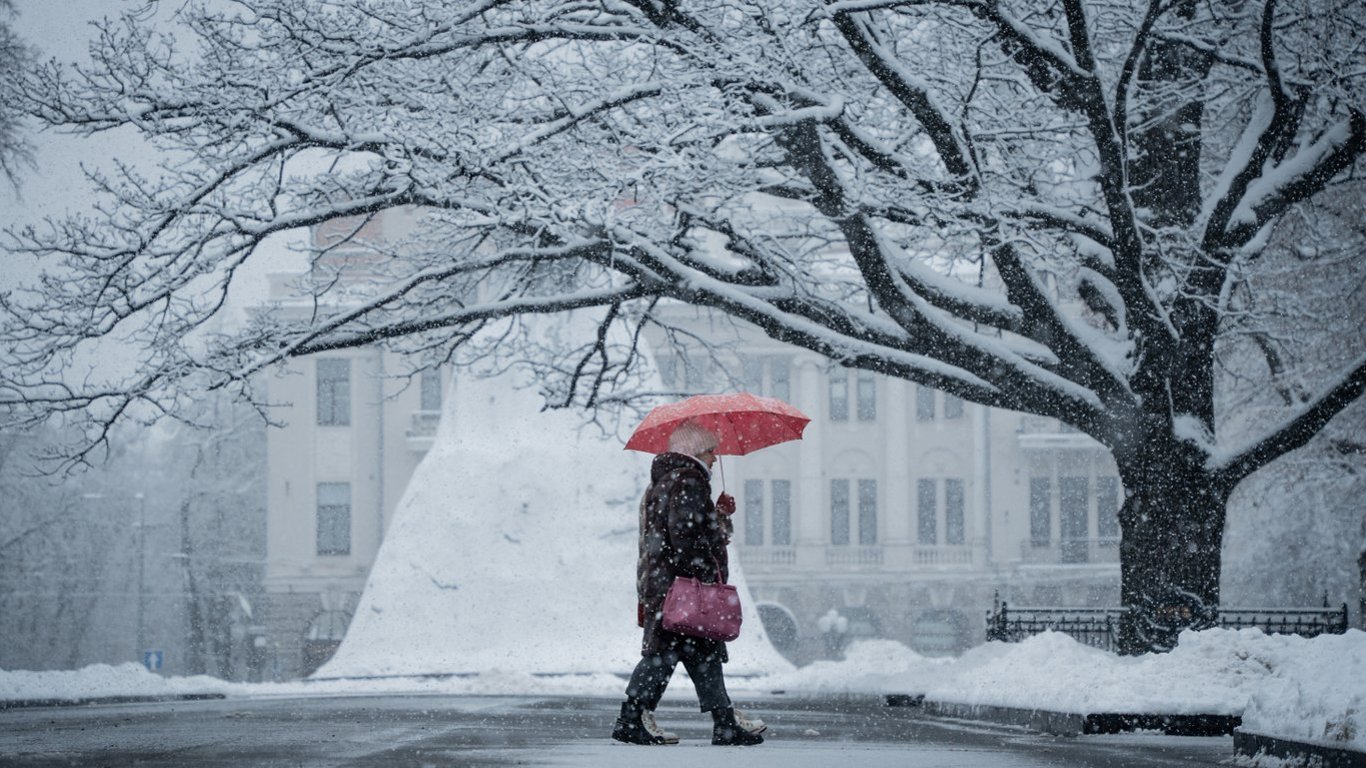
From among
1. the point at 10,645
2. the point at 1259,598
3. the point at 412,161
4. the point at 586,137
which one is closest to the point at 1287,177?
the point at 586,137

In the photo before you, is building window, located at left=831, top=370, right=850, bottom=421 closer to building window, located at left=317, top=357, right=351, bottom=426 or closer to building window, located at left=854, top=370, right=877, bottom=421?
building window, located at left=854, top=370, right=877, bottom=421

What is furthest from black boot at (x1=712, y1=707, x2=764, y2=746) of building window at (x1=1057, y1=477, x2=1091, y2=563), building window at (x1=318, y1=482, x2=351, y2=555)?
building window at (x1=1057, y1=477, x2=1091, y2=563)

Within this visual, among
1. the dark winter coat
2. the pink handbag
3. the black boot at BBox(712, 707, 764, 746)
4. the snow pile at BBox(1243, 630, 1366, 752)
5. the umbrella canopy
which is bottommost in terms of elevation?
the black boot at BBox(712, 707, 764, 746)

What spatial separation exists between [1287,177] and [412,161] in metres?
6.69

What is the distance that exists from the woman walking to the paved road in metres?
0.32

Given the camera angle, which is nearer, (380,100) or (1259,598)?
(380,100)

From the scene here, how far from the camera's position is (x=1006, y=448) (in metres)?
55.7

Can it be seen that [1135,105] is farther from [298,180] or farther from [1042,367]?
[298,180]

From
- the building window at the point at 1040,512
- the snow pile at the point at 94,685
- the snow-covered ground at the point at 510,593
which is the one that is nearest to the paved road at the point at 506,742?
the snow pile at the point at 94,685

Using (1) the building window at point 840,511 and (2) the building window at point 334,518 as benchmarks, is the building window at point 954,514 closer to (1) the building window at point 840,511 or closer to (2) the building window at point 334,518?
(1) the building window at point 840,511

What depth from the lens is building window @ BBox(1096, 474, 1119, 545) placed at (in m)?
54.8

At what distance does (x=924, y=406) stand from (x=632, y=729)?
49338 mm

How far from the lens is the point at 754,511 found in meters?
56.4

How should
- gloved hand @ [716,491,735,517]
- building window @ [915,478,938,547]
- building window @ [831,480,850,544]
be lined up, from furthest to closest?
building window @ [831,480,850,544] → building window @ [915,478,938,547] → gloved hand @ [716,491,735,517]
